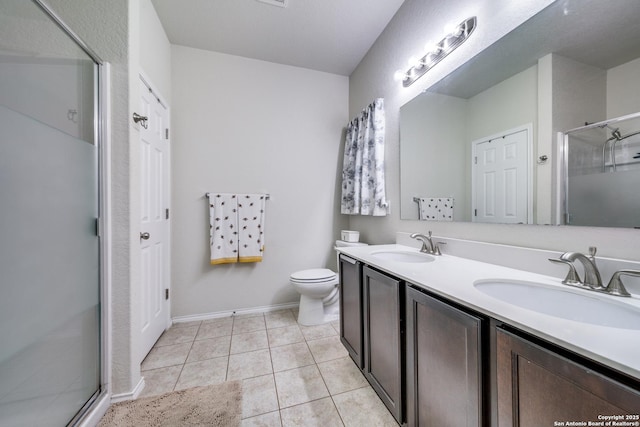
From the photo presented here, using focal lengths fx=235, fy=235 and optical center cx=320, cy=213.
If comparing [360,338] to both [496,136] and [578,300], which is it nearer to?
[578,300]

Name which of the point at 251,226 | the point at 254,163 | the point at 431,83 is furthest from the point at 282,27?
the point at 251,226

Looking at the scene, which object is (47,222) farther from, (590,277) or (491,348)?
(590,277)

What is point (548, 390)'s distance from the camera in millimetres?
527

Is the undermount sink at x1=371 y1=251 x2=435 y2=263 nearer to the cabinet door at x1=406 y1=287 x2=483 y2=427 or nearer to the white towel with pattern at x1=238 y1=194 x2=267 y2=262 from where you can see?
the cabinet door at x1=406 y1=287 x2=483 y2=427

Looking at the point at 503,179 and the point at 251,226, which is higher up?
the point at 503,179

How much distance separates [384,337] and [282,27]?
240cm

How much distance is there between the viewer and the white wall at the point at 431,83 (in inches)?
35.5

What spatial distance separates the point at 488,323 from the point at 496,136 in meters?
0.97

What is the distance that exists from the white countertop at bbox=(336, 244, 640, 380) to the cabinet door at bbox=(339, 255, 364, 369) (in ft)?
0.76

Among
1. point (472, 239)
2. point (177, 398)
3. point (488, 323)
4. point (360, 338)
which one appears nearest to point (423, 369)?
point (488, 323)

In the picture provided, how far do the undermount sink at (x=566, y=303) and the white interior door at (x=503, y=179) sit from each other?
1.10ft

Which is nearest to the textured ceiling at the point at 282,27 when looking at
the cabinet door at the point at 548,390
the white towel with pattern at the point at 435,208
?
the white towel with pattern at the point at 435,208

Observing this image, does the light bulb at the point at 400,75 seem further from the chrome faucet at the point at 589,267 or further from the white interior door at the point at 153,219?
the white interior door at the point at 153,219

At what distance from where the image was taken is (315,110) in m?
2.56
